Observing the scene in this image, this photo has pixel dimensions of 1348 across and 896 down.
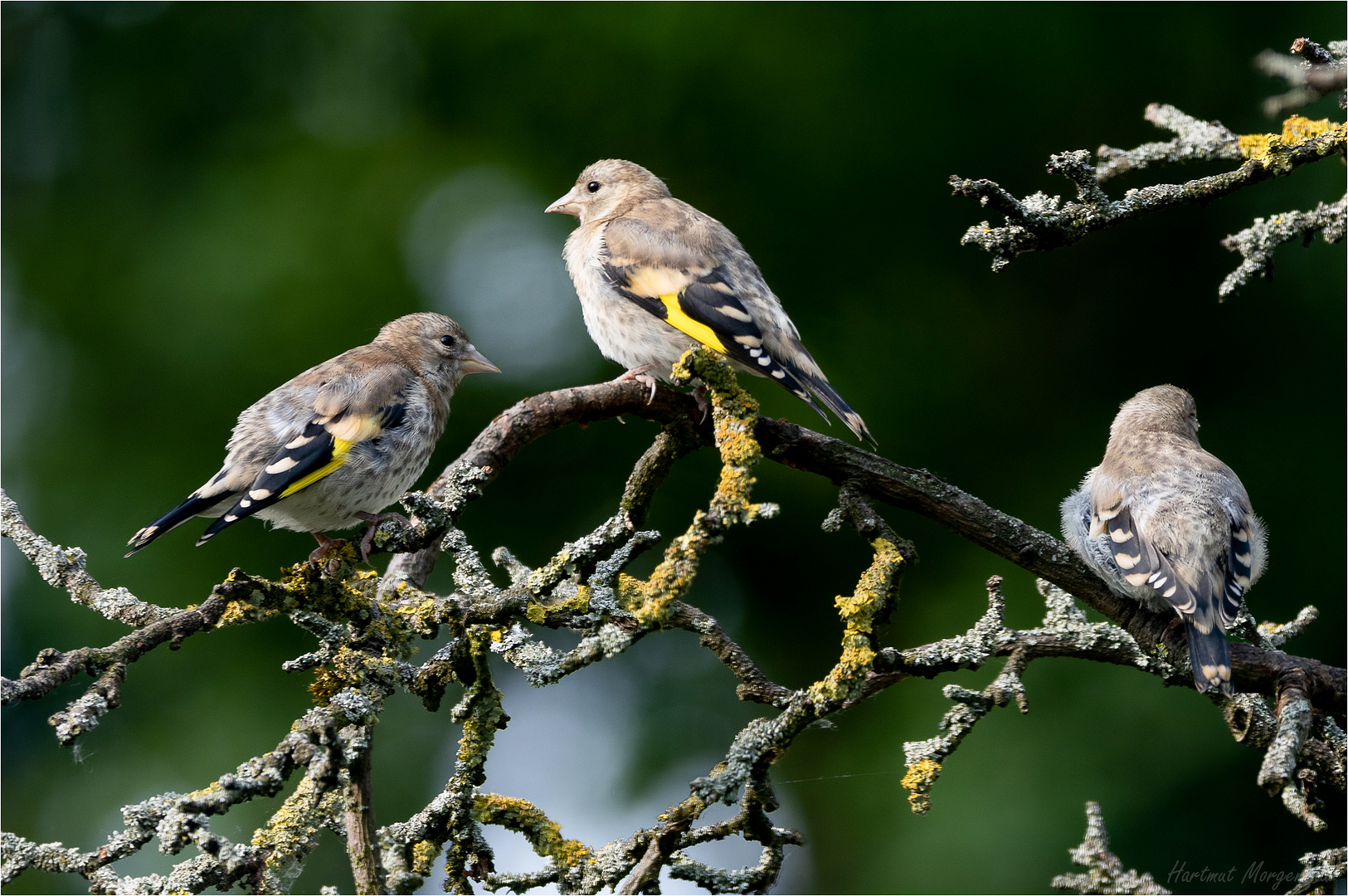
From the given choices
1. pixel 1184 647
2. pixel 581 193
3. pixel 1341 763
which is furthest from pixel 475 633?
pixel 581 193

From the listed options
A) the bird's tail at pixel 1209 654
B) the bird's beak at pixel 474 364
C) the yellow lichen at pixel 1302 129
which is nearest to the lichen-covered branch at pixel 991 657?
the bird's tail at pixel 1209 654

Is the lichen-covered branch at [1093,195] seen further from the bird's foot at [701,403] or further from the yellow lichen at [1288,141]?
the bird's foot at [701,403]

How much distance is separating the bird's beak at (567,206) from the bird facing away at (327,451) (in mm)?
1449

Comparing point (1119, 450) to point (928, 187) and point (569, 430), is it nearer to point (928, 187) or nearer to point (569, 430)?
point (928, 187)

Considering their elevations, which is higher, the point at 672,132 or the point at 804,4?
the point at 804,4

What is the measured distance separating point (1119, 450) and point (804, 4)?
9.64ft

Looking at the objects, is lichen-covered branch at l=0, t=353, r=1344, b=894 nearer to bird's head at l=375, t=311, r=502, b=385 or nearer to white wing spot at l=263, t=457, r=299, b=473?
white wing spot at l=263, t=457, r=299, b=473

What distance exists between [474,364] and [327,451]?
1.25 meters

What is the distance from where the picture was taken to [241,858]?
1809mm

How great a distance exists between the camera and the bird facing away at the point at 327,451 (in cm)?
323

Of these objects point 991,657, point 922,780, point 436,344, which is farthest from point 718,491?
point 436,344

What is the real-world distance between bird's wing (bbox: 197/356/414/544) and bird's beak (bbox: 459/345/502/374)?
0.56 metres

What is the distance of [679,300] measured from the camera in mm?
4070

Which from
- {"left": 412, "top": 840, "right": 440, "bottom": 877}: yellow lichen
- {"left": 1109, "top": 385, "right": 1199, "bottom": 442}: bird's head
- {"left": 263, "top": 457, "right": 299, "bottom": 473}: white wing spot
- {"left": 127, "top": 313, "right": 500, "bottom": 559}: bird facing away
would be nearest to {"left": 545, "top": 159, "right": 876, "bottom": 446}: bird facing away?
{"left": 127, "top": 313, "right": 500, "bottom": 559}: bird facing away
